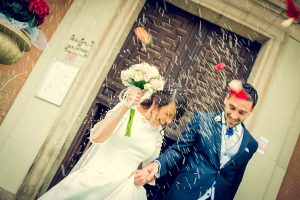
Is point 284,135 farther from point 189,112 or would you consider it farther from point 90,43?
point 90,43

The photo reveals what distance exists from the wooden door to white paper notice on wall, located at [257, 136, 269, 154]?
0.94 m

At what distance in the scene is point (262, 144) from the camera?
15.9ft

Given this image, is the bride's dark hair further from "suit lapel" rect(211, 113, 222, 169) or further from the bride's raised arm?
"suit lapel" rect(211, 113, 222, 169)

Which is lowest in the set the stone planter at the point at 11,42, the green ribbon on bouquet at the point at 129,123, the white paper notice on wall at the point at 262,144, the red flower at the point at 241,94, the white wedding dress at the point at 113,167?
the white wedding dress at the point at 113,167

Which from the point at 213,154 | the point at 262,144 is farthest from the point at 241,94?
the point at 262,144

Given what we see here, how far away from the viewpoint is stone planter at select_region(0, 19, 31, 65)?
2867 mm

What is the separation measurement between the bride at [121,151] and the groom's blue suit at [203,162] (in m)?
0.27

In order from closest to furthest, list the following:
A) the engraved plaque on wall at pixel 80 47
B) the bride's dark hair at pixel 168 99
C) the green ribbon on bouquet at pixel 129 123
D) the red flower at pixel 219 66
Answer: the green ribbon on bouquet at pixel 129 123 < the bride's dark hair at pixel 168 99 < the engraved plaque on wall at pixel 80 47 < the red flower at pixel 219 66

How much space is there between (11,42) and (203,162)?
2484 mm

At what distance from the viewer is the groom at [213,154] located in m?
3.27

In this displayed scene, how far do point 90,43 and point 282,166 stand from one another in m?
3.88

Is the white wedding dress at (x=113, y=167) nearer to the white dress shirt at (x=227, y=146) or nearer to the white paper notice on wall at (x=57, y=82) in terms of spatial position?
the white dress shirt at (x=227, y=146)

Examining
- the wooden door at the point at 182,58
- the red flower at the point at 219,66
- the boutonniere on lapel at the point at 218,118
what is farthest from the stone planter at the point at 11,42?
the red flower at the point at 219,66

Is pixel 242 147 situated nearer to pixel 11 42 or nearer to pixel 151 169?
pixel 151 169
